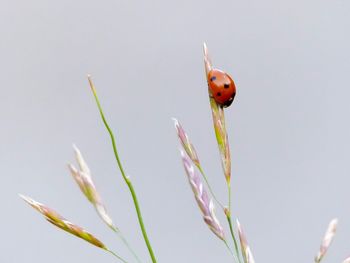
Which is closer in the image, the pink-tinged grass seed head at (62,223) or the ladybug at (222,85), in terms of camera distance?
the pink-tinged grass seed head at (62,223)

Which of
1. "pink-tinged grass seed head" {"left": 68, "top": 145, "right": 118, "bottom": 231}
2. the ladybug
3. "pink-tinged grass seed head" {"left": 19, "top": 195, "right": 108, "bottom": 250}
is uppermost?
the ladybug

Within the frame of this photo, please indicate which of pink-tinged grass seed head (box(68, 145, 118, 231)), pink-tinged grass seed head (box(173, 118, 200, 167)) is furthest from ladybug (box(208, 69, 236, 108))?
pink-tinged grass seed head (box(68, 145, 118, 231))

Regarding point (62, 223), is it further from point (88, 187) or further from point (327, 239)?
point (327, 239)

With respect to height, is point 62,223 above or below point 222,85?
below

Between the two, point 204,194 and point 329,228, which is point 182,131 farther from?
point 329,228

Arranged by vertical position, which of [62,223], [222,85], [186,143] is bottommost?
[62,223]

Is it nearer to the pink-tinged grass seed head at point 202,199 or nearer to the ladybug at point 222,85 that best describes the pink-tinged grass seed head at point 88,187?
the pink-tinged grass seed head at point 202,199

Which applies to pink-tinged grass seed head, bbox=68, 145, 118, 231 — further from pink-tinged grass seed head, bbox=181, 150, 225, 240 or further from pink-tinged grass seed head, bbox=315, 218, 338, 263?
pink-tinged grass seed head, bbox=315, 218, 338, 263

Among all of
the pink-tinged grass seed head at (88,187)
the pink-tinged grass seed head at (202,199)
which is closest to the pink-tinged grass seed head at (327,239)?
the pink-tinged grass seed head at (202,199)

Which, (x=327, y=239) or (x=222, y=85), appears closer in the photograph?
(x=327, y=239)

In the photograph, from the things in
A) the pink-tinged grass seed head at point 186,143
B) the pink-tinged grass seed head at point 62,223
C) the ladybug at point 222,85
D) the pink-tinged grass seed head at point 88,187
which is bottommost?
the pink-tinged grass seed head at point 62,223

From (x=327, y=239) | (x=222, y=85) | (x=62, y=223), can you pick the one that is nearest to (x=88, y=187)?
(x=62, y=223)

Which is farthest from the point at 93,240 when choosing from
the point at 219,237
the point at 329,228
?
the point at 329,228
